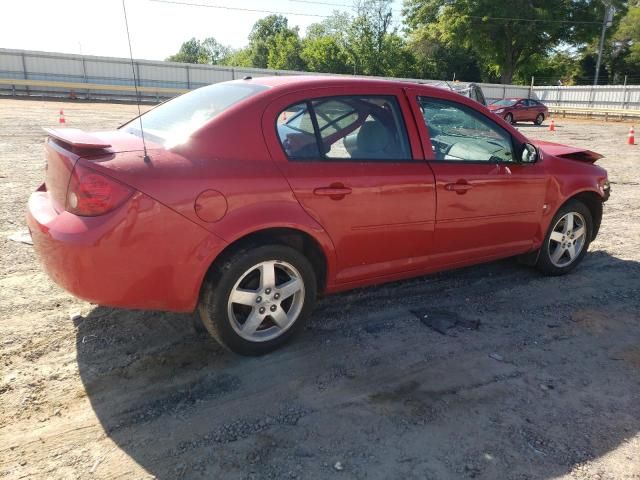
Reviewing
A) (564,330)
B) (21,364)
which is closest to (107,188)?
(21,364)

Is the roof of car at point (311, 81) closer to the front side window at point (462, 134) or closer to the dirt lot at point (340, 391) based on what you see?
the front side window at point (462, 134)

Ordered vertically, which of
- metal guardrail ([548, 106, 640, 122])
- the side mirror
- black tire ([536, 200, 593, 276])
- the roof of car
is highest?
the roof of car

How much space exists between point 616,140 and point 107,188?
67.7 ft

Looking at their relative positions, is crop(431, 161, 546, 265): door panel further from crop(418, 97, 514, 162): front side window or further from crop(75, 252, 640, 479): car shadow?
crop(75, 252, 640, 479): car shadow

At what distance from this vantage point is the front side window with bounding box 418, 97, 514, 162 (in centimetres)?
395

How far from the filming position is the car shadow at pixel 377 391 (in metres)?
2.53

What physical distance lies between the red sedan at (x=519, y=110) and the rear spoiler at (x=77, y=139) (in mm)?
26755

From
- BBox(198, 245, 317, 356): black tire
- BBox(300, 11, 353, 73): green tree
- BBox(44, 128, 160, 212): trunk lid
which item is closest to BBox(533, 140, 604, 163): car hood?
BBox(198, 245, 317, 356): black tire

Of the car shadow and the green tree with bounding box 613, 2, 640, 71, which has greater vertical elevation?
the green tree with bounding box 613, 2, 640, 71

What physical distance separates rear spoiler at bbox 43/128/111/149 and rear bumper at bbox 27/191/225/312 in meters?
0.39

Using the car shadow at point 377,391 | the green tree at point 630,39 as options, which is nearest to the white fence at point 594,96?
the green tree at point 630,39

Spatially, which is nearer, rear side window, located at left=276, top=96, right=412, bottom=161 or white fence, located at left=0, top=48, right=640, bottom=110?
rear side window, located at left=276, top=96, right=412, bottom=161

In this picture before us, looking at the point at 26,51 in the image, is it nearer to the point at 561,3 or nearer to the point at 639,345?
the point at 639,345

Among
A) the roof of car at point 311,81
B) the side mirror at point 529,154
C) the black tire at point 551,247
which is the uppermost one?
the roof of car at point 311,81
